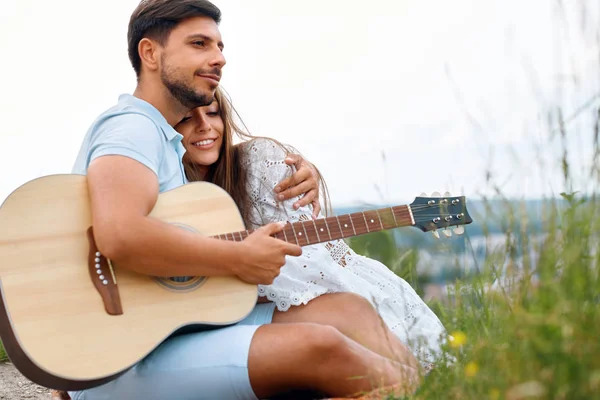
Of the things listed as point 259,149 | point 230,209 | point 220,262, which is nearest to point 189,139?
point 259,149

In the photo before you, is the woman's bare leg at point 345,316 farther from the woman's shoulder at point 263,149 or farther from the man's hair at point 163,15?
the man's hair at point 163,15

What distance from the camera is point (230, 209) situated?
2.96m

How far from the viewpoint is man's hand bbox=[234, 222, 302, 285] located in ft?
9.00

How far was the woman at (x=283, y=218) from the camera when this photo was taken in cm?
302

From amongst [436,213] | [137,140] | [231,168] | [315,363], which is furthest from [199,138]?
[315,363]

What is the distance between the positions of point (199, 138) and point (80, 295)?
1082mm

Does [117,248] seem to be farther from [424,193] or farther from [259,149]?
[424,193]

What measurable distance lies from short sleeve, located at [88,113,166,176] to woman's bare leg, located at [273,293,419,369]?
84cm

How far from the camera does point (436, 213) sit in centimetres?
310

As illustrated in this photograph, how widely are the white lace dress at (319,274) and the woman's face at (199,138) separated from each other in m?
0.16

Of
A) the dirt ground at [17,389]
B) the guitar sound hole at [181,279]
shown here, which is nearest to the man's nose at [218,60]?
the guitar sound hole at [181,279]

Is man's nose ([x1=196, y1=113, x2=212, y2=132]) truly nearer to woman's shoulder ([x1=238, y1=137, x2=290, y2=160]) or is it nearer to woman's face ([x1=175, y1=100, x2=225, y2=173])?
woman's face ([x1=175, y1=100, x2=225, y2=173])

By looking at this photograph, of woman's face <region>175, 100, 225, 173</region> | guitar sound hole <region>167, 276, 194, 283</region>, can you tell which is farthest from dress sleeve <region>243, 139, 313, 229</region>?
guitar sound hole <region>167, 276, 194, 283</region>

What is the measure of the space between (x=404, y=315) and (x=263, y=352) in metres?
0.82
